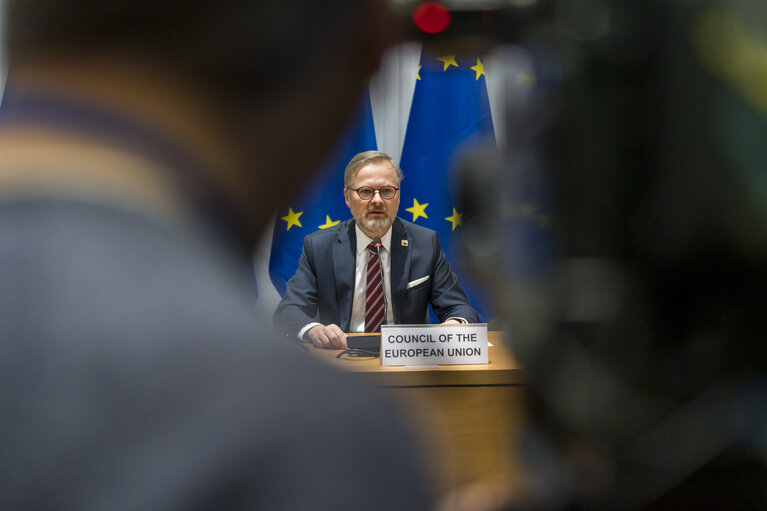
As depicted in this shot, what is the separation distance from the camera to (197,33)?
0.24 metres

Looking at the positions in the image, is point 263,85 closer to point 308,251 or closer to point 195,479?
point 195,479

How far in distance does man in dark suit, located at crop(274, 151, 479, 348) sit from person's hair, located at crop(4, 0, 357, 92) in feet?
3.90

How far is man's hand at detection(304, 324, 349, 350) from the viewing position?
4.13 ft

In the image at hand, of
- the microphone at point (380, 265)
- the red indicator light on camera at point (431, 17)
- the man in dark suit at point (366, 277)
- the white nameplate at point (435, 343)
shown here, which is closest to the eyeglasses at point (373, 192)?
the man in dark suit at point (366, 277)

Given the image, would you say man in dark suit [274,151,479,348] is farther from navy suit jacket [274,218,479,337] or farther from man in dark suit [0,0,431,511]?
man in dark suit [0,0,431,511]

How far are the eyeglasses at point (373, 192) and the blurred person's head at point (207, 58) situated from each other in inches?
52.9

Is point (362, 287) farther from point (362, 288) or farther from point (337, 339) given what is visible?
point (337, 339)

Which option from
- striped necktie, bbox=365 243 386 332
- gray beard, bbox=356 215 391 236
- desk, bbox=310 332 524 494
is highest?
gray beard, bbox=356 215 391 236

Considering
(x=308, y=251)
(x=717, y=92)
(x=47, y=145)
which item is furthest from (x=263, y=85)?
(x=308, y=251)

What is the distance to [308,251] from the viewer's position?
153 centimetres

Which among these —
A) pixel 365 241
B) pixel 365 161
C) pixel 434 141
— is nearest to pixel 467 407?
pixel 365 241

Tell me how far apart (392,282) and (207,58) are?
1265 millimetres

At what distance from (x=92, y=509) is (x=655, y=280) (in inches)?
9.3

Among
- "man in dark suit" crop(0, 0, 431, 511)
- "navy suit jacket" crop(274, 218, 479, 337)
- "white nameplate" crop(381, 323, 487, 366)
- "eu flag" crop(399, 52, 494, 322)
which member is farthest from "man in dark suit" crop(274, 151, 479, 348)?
"man in dark suit" crop(0, 0, 431, 511)
